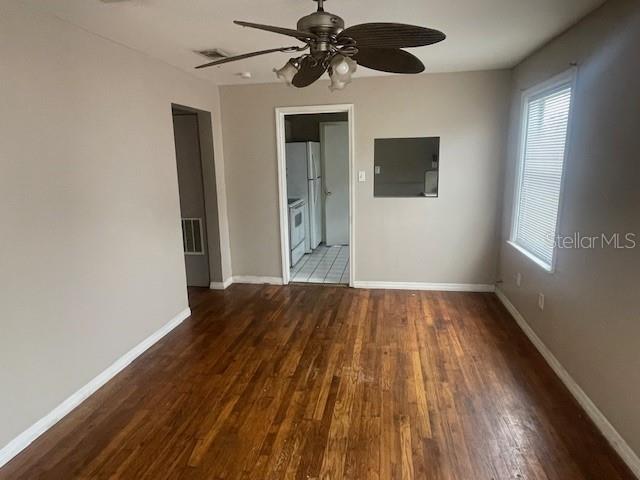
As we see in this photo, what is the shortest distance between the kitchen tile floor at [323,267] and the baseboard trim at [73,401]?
204 centimetres

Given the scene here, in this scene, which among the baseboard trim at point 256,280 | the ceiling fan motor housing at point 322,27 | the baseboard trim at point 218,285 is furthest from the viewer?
the baseboard trim at point 256,280

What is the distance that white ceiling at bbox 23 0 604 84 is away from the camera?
2.27m

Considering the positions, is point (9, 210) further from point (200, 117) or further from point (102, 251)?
point (200, 117)

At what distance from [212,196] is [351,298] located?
6.49 ft

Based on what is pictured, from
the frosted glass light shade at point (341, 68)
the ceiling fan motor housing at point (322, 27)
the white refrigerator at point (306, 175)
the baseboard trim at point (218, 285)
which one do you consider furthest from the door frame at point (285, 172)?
the ceiling fan motor housing at point (322, 27)

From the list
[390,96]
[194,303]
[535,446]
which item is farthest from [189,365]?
[390,96]

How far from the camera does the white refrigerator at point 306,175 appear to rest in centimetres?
623

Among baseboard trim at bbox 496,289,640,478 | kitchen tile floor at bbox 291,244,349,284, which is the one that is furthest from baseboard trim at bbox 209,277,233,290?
baseboard trim at bbox 496,289,640,478

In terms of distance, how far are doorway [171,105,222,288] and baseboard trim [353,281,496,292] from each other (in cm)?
179

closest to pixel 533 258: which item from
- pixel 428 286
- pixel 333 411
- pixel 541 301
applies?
pixel 541 301

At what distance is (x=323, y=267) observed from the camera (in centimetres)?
568

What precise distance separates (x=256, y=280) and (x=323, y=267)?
1049mm

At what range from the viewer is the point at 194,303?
4.41m

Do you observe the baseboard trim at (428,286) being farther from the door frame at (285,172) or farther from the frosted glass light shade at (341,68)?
the frosted glass light shade at (341,68)
